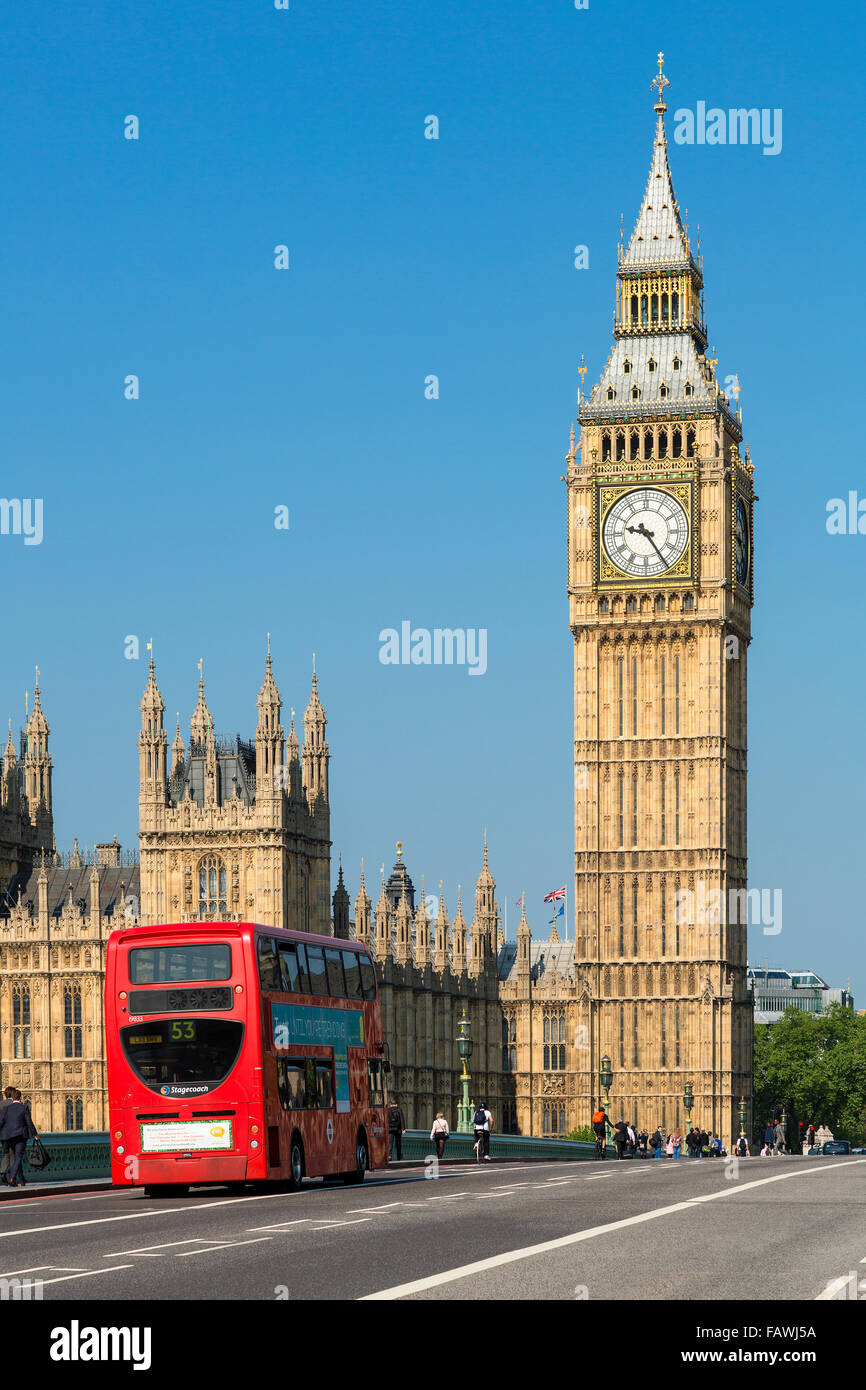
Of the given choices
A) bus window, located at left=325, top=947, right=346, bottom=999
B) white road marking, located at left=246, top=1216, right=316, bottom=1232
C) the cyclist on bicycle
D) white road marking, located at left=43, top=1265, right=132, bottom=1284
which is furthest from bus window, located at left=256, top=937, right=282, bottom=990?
the cyclist on bicycle

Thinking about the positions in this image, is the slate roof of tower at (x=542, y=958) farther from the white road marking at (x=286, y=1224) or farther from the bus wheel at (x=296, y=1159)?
the white road marking at (x=286, y=1224)

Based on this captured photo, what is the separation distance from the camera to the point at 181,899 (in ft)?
282

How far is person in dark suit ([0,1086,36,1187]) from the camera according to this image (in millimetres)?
38094

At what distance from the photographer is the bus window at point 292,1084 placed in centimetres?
3594

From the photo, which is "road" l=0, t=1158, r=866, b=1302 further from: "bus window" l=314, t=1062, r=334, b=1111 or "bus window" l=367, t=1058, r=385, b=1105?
"bus window" l=367, t=1058, r=385, b=1105

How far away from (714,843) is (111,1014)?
7633cm

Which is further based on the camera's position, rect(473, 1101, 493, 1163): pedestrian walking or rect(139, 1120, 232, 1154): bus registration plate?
rect(473, 1101, 493, 1163): pedestrian walking

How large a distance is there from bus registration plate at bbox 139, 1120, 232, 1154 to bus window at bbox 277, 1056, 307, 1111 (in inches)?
43.7

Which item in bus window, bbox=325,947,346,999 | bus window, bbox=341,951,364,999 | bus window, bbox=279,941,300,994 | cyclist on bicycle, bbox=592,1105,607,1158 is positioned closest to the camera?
bus window, bbox=279,941,300,994

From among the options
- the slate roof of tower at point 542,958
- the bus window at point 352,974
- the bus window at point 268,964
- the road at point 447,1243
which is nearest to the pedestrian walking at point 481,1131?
the bus window at point 352,974

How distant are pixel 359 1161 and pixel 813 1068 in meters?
109

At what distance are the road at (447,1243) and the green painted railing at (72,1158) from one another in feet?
17.0
